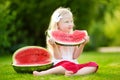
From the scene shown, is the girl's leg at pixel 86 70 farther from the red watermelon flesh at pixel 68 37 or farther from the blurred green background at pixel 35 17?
Result: the blurred green background at pixel 35 17

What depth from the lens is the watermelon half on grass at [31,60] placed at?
5975mm

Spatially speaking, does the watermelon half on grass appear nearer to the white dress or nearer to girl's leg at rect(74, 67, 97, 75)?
the white dress

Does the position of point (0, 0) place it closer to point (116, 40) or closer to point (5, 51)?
point (5, 51)

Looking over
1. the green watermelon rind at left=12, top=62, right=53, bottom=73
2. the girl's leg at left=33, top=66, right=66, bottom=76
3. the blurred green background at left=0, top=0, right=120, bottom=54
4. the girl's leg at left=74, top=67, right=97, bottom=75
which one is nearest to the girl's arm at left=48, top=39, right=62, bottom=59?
the green watermelon rind at left=12, top=62, right=53, bottom=73

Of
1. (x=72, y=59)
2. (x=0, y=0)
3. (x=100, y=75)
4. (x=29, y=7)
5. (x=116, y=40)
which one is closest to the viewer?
(x=100, y=75)

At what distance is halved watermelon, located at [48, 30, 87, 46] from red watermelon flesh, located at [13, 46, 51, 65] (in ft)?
0.81

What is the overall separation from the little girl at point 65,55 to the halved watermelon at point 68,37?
6cm

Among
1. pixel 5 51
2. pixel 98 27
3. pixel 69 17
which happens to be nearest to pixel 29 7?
pixel 5 51

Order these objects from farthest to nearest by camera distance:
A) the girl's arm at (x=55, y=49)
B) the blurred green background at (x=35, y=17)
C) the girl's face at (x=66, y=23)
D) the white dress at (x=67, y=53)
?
the blurred green background at (x=35, y=17), the girl's face at (x=66, y=23), the white dress at (x=67, y=53), the girl's arm at (x=55, y=49)

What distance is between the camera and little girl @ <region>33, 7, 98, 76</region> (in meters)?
5.79

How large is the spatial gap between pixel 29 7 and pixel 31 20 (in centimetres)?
57

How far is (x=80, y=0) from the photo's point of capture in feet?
43.0

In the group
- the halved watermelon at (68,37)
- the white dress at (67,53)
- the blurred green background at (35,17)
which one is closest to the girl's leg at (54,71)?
the white dress at (67,53)

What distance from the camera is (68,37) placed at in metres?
6.29
